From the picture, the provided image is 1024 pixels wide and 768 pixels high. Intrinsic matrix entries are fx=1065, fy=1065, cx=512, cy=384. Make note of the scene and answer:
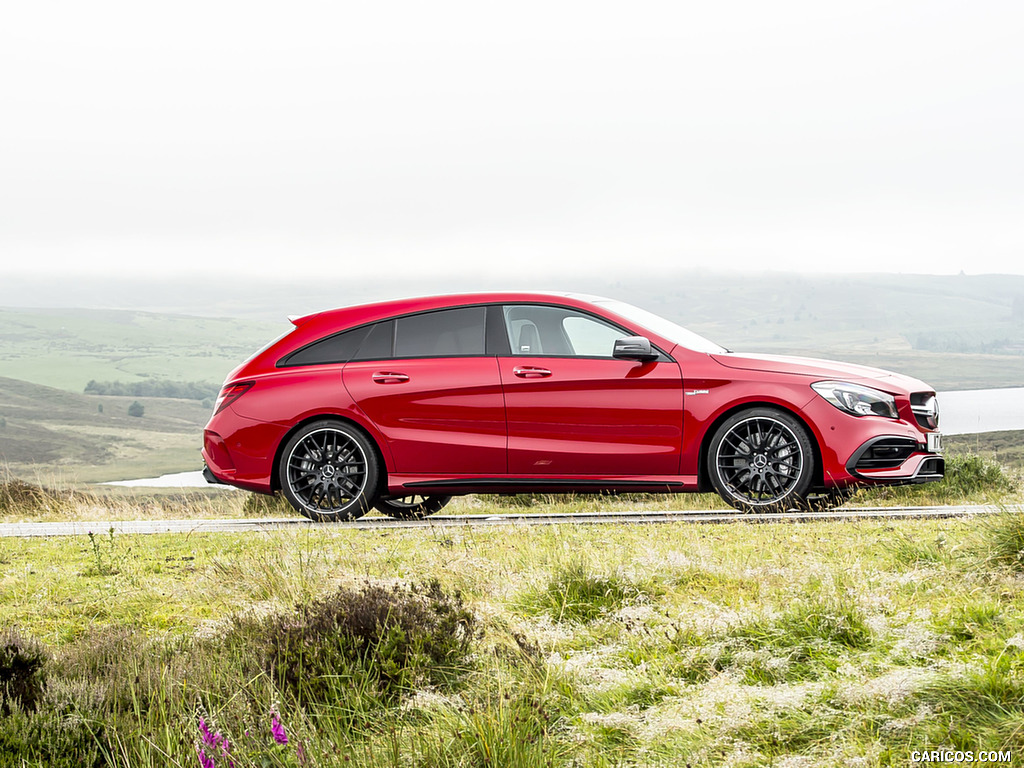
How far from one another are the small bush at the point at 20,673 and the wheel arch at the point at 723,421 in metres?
5.55

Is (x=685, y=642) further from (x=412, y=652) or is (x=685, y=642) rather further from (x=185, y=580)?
(x=185, y=580)

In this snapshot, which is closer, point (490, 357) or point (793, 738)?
point (793, 738)

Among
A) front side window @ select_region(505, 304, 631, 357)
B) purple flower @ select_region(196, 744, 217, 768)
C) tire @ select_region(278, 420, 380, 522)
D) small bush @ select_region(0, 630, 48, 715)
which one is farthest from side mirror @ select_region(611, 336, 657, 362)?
purple flower @ select_region(196, 744, 217, 768)

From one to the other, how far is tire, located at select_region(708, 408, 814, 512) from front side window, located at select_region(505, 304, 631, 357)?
1229mm

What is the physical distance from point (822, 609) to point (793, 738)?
1262 millimetres

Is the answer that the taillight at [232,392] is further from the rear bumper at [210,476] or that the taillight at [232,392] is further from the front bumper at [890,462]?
the front bumper at [890,462]

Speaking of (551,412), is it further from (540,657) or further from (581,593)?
(540,657)

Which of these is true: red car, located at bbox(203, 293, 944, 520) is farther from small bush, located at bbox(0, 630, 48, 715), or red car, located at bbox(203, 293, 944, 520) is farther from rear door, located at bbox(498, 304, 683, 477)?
small bush, located at bbox(0, 630, 48, 715)

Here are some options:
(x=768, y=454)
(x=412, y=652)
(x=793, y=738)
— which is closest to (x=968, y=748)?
(x=793, y=738)

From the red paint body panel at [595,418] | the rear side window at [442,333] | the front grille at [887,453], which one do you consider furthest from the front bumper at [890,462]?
the rear side window at [442,333]

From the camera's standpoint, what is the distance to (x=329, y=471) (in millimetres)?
9555

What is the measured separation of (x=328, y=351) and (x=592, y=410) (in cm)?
256

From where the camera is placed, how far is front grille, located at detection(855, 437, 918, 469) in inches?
342

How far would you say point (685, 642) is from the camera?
4402 millimetres
